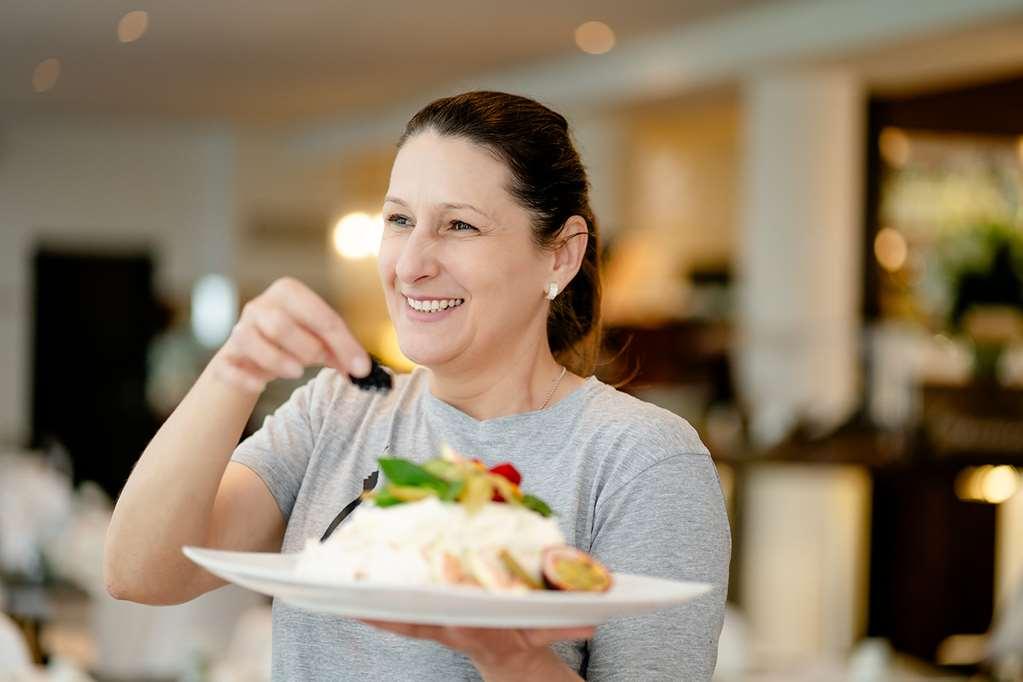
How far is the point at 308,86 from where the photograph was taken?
1065cm

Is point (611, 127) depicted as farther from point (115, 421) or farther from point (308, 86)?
point (115, 421)

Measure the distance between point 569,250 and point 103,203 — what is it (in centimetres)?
1262

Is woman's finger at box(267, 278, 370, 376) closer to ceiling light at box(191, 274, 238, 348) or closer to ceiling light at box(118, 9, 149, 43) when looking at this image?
ceiling light at box(118, 9, 149, 43)

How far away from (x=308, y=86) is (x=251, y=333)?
9.67m

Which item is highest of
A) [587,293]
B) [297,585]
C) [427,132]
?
[427,132]

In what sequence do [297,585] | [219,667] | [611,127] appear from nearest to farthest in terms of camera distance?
[297,585] < [219,667] < [611,127]

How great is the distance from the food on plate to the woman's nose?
23cm

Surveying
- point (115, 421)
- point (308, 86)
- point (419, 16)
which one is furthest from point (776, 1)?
point (115, 421)

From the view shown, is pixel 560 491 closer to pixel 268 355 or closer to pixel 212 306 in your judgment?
pixel 268 355

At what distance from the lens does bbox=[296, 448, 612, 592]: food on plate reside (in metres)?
1.11

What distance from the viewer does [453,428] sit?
1479 mm

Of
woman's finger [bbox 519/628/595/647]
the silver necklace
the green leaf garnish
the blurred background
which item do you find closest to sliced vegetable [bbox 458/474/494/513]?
the green leaf garnish

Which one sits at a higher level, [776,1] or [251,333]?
[776,1]

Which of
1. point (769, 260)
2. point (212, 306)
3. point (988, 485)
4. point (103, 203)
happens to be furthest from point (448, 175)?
point (103, 203)
